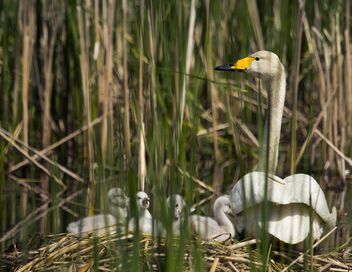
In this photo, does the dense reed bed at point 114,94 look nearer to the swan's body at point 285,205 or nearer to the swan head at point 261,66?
the swan head at point 261,66

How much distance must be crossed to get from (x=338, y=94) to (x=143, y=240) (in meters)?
Answer: 3.13

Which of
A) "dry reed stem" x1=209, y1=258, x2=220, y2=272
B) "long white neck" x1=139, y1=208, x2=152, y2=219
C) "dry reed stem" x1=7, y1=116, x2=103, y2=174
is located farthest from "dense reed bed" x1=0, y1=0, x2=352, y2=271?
"dry reed stem" x1=209, y1=258, x2=220, y2=272

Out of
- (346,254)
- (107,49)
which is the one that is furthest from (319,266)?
(107,49)

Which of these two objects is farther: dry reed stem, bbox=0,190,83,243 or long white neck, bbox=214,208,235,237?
dry reed stem, bbox=0,190,83,243

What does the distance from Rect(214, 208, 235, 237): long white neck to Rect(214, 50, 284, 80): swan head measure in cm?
87

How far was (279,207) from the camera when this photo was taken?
4.81 metres

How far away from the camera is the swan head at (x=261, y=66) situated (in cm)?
561

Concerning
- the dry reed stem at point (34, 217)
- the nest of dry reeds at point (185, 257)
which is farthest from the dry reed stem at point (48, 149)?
the nest of dry reeds at point (185, 257)

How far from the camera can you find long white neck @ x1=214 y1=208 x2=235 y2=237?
17.1 feet

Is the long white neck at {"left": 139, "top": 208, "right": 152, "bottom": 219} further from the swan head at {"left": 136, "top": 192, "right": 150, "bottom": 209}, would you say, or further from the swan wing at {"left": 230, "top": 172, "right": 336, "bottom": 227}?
the swan wing at {"left": 230, "top": 172, "right": 336, "bottom": 227}

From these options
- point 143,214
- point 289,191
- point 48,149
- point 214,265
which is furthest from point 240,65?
point 48,149

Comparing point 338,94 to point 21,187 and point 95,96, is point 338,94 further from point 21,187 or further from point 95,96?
point 21,187

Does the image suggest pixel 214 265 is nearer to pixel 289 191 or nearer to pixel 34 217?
pixel 289 191

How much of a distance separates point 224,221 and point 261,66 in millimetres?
963
